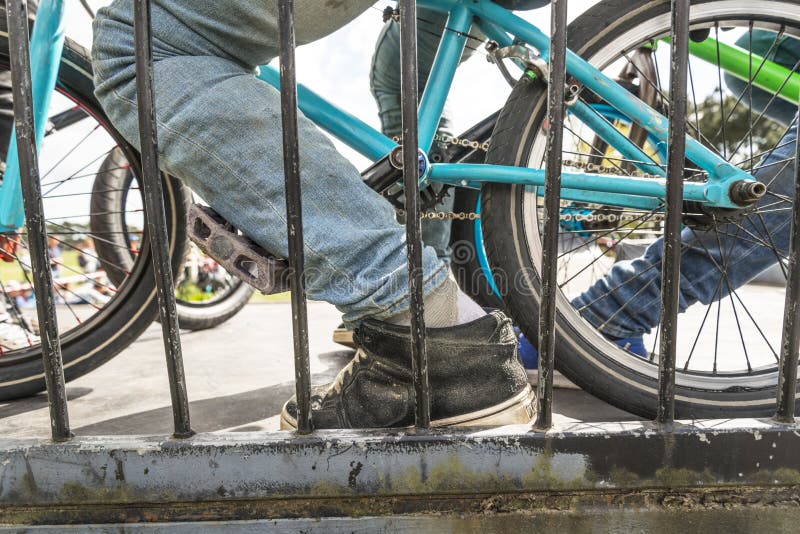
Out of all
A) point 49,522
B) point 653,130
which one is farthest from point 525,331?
point 49,522

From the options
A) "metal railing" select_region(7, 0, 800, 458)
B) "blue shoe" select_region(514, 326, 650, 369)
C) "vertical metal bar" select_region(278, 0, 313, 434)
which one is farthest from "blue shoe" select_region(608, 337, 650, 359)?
"vertical metal bar" select_region(278, 0, 313, 434)

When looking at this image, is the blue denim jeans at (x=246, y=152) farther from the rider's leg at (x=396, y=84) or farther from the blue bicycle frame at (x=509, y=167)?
the rider's leg at (x=396, y=84)

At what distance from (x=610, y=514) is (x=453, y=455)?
0.23m

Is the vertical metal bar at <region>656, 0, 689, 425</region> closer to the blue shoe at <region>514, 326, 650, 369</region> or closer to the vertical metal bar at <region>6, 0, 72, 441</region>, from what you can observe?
the blue shoe at <region>514, 326, 650, 369</region>

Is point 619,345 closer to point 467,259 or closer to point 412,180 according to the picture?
point 467,259

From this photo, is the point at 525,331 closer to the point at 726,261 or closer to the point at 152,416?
the point at 726,261

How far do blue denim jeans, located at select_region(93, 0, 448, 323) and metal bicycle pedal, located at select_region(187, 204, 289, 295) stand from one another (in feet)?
0.11

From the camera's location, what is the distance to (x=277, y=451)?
2.07 feet

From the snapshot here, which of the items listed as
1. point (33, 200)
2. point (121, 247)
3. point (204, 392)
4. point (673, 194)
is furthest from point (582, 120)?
point (121, 247)

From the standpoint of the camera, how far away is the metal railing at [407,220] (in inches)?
23.8

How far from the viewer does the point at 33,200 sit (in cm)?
62

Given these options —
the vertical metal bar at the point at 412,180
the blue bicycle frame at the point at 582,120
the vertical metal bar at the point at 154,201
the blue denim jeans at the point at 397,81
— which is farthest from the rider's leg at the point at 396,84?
the vertical metal bar at the point at 154,201

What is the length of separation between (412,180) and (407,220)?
0.05 meters

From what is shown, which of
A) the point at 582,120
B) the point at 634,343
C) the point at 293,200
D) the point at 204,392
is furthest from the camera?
the point at 634,343
